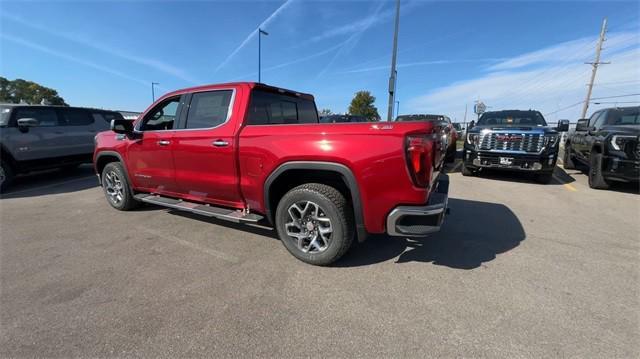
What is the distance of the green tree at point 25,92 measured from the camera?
57344mm

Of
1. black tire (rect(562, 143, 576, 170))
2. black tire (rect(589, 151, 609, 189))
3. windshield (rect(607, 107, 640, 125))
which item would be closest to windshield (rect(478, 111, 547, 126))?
windshield (rect(607, 107, 640, 125))

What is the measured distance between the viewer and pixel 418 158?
2.39 m

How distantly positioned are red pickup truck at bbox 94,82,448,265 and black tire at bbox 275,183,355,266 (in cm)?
1

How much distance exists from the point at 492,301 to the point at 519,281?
1.66 ft

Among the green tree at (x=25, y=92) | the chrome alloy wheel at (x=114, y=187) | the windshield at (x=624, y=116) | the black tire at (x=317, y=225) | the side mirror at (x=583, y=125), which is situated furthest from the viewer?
the green tree at (x=25, y=92)

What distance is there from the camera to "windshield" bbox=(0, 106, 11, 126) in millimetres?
6155

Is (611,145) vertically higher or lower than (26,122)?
lower

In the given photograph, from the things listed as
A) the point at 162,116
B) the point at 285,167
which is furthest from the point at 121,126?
the point at 285,167

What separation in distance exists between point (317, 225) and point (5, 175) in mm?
7323

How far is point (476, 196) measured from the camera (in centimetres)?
559

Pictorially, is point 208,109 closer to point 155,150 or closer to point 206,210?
point 155,150

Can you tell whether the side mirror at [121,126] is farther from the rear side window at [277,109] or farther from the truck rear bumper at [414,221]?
the truck rear bumper at [414,221]

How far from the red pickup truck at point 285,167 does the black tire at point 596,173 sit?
505 centimetres

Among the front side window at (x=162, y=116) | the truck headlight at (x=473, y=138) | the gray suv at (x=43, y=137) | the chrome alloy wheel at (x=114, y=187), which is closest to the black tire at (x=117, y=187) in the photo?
the chrome alloy wheel at (x=114, y=187)
